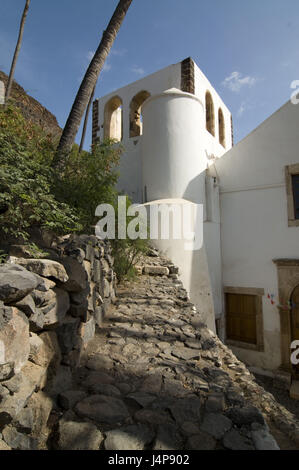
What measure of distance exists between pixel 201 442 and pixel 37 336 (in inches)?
48.6

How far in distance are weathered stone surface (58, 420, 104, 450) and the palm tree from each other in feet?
14.3

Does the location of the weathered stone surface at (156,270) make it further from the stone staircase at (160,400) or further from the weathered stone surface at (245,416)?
the weathered stone surface at (245,416)

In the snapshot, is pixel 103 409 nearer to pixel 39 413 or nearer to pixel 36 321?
pixel 39 413

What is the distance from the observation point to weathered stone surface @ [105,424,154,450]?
146 centimetres

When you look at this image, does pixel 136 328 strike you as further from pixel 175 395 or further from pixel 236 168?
pixel 236 168

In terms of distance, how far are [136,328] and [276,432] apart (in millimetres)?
1835

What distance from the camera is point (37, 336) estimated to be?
70.8 inches

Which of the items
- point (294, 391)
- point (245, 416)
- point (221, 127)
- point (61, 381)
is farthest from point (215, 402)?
point (221, 127)

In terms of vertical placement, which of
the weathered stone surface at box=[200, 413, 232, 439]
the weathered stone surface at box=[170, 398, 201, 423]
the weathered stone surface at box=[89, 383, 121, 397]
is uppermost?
the weathered stone surface at box=[89, 383, 121, 397]

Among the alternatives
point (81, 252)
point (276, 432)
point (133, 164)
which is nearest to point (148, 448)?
point (276, 432)

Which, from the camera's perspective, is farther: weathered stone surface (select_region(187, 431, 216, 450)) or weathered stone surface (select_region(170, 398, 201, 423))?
weathered stone surface (select_region(170, 398, 201, 423))

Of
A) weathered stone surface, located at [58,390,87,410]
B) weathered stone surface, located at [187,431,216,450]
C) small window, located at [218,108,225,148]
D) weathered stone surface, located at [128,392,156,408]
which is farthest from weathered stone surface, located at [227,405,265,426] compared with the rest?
small window, located at [218,108,225,148]

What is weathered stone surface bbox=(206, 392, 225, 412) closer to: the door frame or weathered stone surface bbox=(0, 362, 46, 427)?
weathered stone surface bbox=(0, 362, 46, 427)

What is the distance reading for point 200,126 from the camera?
8.82 m
